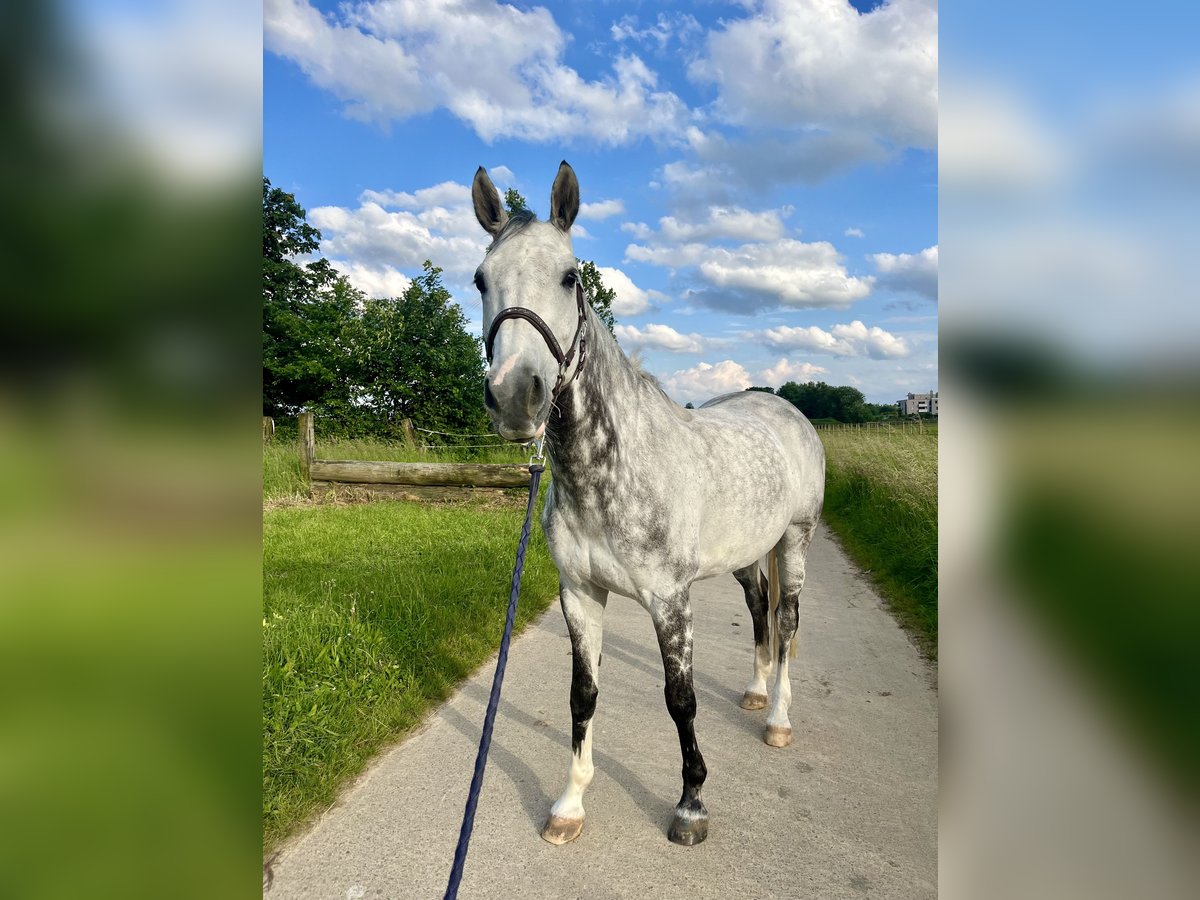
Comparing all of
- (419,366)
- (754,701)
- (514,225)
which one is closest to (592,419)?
(514,225)

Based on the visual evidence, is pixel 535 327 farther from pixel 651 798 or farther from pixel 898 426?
pixel 898 426

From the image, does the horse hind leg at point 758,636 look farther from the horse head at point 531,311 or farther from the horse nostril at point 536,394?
the horse nostril at point 536,394

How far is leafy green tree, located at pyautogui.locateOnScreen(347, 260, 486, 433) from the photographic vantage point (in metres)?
16.6

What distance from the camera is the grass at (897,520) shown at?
5.72 metres

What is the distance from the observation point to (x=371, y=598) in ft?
15.8

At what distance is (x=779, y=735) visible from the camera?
11.1ft

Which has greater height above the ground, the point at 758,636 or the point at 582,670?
the point at 582,670

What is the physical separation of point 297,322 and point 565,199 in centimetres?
1704
